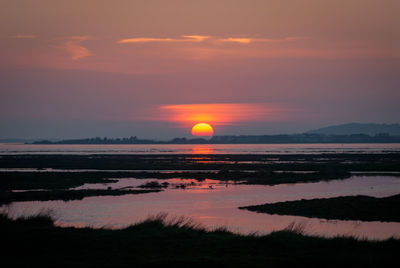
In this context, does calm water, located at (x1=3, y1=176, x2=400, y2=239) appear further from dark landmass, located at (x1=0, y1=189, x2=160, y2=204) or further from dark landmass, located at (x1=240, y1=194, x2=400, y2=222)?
dark landmass, located at (x1=0, y1=189, x2=160, y2=204)

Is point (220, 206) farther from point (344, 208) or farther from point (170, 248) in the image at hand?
point (170, 248)

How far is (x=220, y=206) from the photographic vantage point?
34.2 meters

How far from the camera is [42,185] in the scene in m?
47.4

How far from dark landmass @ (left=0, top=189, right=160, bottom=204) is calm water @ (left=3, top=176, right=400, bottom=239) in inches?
62.8

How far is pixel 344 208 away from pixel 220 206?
7.80m

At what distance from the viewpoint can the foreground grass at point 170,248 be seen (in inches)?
517

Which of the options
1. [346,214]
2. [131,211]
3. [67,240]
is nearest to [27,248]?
[67,240]

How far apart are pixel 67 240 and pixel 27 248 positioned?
4.73 feet

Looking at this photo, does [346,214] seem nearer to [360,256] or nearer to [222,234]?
[222,234]

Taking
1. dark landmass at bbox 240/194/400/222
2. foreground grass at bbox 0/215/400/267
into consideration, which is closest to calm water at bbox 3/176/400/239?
dark landmass at bbox 240/194/400/222

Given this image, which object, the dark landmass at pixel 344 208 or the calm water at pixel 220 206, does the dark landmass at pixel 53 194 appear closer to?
the calm water at pixel 220 206

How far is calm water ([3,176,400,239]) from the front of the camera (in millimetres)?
25719

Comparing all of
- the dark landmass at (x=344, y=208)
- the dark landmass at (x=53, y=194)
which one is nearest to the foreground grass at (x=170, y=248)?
the dark landmass at (x=344, y=208)

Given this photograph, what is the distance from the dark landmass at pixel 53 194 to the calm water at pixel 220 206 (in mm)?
1595
